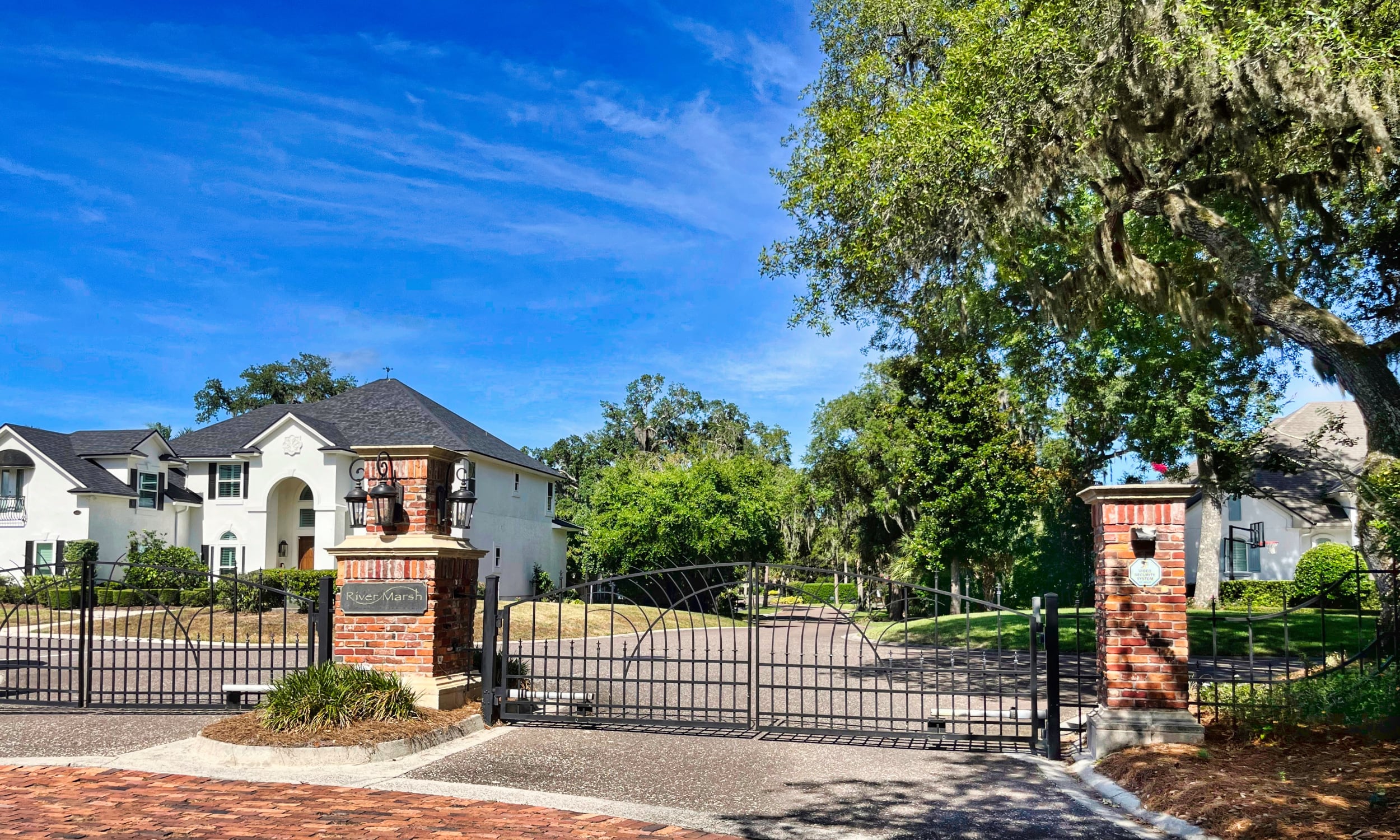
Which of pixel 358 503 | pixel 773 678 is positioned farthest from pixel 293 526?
pixel 773 678

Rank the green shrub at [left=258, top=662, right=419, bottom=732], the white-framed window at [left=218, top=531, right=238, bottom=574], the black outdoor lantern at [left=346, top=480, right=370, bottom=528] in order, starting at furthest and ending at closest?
the white-framed window at [left=218, top=531, right=238, bottom=574], the black outdoor lantern at [left=346, top=480, right=370, bottom=528], the green shrub at [left=258, top=662, right=419, bottom=732]

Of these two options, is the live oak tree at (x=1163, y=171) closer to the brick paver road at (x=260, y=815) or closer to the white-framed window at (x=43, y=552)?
the brick paver road at (x=260, y=815)

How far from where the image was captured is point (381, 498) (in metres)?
9.22

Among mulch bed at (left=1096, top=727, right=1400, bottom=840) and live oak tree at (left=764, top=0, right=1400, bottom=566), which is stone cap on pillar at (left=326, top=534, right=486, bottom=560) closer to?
mulch bed at (left=1096, top=727, right=1400, bottom=840)

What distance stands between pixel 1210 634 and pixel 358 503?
611 inches

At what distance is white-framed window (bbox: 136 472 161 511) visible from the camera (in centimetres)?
3356

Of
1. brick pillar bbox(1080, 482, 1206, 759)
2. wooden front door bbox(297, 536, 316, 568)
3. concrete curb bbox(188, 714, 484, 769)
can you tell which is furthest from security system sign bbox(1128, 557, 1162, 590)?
wooden front door bbox(297, 536, 316, 568)

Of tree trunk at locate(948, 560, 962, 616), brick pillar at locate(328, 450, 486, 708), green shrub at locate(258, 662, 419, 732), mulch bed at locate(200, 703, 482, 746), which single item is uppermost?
brick pillar at locate(328, 450, 486, 708)

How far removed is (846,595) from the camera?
49469 mm

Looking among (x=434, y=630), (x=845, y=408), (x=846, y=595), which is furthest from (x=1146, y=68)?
(x=846, y=595)

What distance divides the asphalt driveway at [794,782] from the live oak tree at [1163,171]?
5202 millimetres

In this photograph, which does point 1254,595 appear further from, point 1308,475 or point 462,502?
point 462,502

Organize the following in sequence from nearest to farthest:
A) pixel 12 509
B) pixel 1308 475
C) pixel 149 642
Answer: pixel 149 642
pixel 12 509
pixel 1308 475

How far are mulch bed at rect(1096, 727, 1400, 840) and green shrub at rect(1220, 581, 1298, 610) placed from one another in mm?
22473
